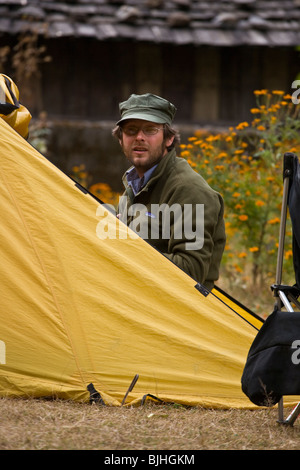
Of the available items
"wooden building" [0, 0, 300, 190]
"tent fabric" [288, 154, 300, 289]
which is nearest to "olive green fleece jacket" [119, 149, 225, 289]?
"tent fabric" [288, 154, 300, 289]

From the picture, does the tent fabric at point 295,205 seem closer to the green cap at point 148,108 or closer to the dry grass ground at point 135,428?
the dry grass ground at point 135,428

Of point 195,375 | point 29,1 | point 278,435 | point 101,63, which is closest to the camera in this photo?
point 278,435

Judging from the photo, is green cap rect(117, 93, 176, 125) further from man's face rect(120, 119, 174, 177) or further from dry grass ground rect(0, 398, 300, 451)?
dry grass ground rect(0, 398, 300, 451)

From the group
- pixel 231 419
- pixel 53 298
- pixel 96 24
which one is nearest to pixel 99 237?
pixel 53 298

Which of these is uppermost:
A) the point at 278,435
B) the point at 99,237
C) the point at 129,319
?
the point at 99,237

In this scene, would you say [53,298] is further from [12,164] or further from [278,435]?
[278,435]

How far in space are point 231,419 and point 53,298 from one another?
101cm

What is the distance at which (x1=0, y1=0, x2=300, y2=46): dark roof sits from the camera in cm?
960

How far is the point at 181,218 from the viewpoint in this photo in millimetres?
4129

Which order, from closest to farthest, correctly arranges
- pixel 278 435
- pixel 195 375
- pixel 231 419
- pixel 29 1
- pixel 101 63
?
pixel 278 435 < pixel 231 419 < pixel 195 375 < pixel 29 1 < pixel 101 63

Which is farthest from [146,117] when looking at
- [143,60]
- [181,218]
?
[143,60]

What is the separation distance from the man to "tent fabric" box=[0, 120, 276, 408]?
204mm

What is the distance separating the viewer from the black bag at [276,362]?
3305 mm

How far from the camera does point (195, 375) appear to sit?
398cm
